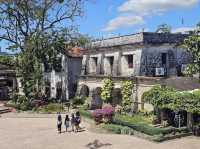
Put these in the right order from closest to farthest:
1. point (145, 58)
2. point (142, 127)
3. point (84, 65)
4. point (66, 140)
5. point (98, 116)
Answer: point (66, 140) < point (142, 127) < point (98, 116) < point (145, 58) < point (84, 65)

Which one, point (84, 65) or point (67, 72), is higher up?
point (84, 65)

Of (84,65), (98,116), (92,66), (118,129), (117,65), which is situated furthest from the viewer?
(84,65)

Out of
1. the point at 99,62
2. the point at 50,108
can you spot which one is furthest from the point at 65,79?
the point at 50,108

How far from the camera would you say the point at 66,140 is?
3378cm

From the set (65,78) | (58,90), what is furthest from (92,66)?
(58,90)

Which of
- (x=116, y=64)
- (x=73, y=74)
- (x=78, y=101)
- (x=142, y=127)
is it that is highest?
(x=116, y=64)

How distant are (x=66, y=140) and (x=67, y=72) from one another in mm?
25424

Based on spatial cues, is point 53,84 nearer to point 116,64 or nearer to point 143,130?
point 116,64

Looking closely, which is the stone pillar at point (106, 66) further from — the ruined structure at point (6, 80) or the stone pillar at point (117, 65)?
the ruined structure at point (6, 80)

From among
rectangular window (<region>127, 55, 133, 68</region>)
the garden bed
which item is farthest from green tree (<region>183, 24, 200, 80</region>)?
rectangular window (<region>127, 55, 133, 68</region>)

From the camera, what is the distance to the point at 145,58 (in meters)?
45.5

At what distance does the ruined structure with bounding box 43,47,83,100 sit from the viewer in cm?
5859

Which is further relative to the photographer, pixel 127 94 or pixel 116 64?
pixel 116 64

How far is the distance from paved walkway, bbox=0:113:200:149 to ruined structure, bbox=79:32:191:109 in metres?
7.38
